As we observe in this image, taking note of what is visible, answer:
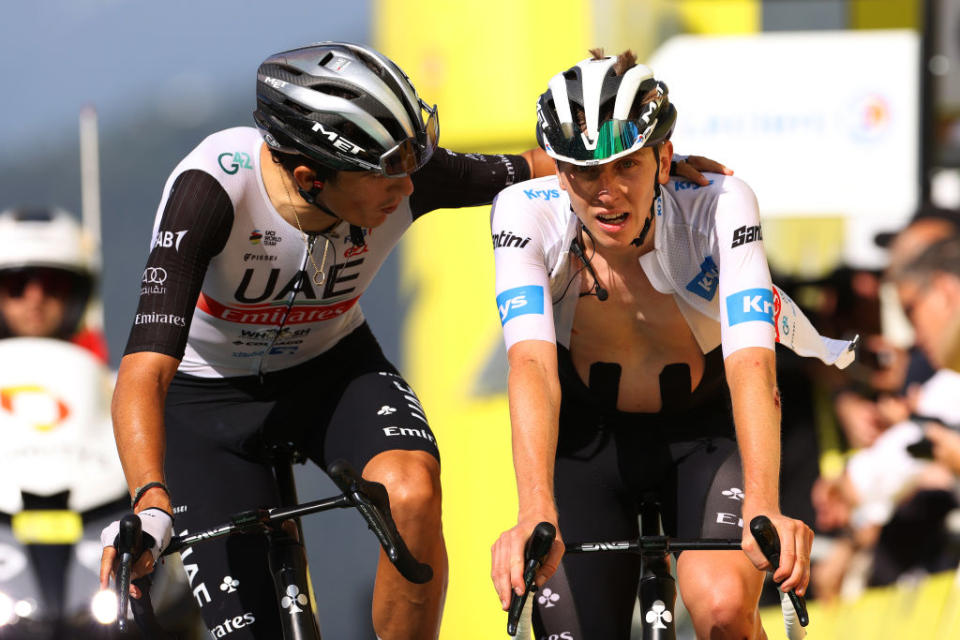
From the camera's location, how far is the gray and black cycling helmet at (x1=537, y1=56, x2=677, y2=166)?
3529 millimetres

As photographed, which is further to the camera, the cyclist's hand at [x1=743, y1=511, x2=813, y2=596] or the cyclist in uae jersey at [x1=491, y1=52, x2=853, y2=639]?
the cyclist in uae jersey at [x1=491, y1=52, x2=853, y2=639]

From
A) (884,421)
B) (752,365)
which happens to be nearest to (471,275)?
(884,421)

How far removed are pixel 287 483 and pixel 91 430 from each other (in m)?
2.55

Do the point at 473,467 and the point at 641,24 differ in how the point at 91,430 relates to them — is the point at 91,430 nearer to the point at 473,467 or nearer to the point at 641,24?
the point at 473,467

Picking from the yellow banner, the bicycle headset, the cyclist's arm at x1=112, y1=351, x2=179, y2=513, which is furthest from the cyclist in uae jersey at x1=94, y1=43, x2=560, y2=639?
the yellow banner

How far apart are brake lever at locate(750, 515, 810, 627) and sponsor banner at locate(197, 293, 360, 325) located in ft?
5.00

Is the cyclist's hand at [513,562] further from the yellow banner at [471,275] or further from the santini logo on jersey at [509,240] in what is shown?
the yellow banner at [471,275]

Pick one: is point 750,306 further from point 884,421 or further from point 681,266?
point 884,421

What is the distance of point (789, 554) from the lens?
3.12m

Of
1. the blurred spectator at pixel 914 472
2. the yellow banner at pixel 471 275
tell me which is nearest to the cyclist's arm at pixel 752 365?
the blurred spectator at pixel 914 472

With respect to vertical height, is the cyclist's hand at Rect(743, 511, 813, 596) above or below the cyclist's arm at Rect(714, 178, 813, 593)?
below

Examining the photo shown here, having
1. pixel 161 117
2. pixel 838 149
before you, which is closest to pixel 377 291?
pixel 161 117

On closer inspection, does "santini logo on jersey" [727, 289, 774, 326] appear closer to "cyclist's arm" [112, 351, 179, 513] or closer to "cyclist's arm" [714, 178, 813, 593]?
"cyclist's arm" [714, 178, 813, 593]

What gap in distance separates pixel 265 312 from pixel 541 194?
86cm
